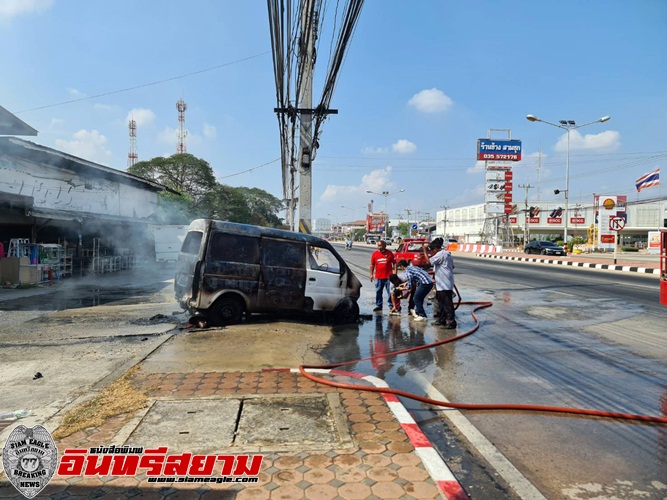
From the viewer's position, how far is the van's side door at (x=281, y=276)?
7.86 metres

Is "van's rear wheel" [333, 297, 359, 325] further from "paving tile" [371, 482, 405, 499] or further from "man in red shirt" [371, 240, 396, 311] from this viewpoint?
"paving tile" [371, 482, 405, 499]

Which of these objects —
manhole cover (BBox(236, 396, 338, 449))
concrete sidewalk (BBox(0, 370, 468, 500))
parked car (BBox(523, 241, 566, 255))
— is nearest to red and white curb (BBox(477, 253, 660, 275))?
parked car (BBox(523, 241, 566, 255))

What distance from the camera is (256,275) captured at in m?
7.77

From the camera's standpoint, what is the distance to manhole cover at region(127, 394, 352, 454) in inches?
128

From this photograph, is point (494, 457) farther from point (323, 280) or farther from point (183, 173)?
point (183, 173)

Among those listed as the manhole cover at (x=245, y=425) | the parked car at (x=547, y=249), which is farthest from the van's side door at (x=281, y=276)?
the parked car at (x=547, y=249)

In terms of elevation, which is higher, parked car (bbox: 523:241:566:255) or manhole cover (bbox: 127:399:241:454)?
parked car (bbox: 523:241:566:255)

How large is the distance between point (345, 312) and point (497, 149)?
51.4 metres

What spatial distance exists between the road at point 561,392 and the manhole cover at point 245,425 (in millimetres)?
906

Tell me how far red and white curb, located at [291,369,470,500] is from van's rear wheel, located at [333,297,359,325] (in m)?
4.04

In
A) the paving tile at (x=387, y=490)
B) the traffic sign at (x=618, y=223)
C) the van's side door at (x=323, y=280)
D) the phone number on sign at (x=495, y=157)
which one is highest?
the phone number on sign at (x=495, y=157)

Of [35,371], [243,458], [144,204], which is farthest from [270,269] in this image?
[144,204]

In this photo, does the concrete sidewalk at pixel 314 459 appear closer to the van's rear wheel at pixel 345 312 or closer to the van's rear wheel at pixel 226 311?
the van's rear wheel at pixel 226 311

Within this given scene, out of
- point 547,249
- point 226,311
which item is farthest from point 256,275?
point 547,249
